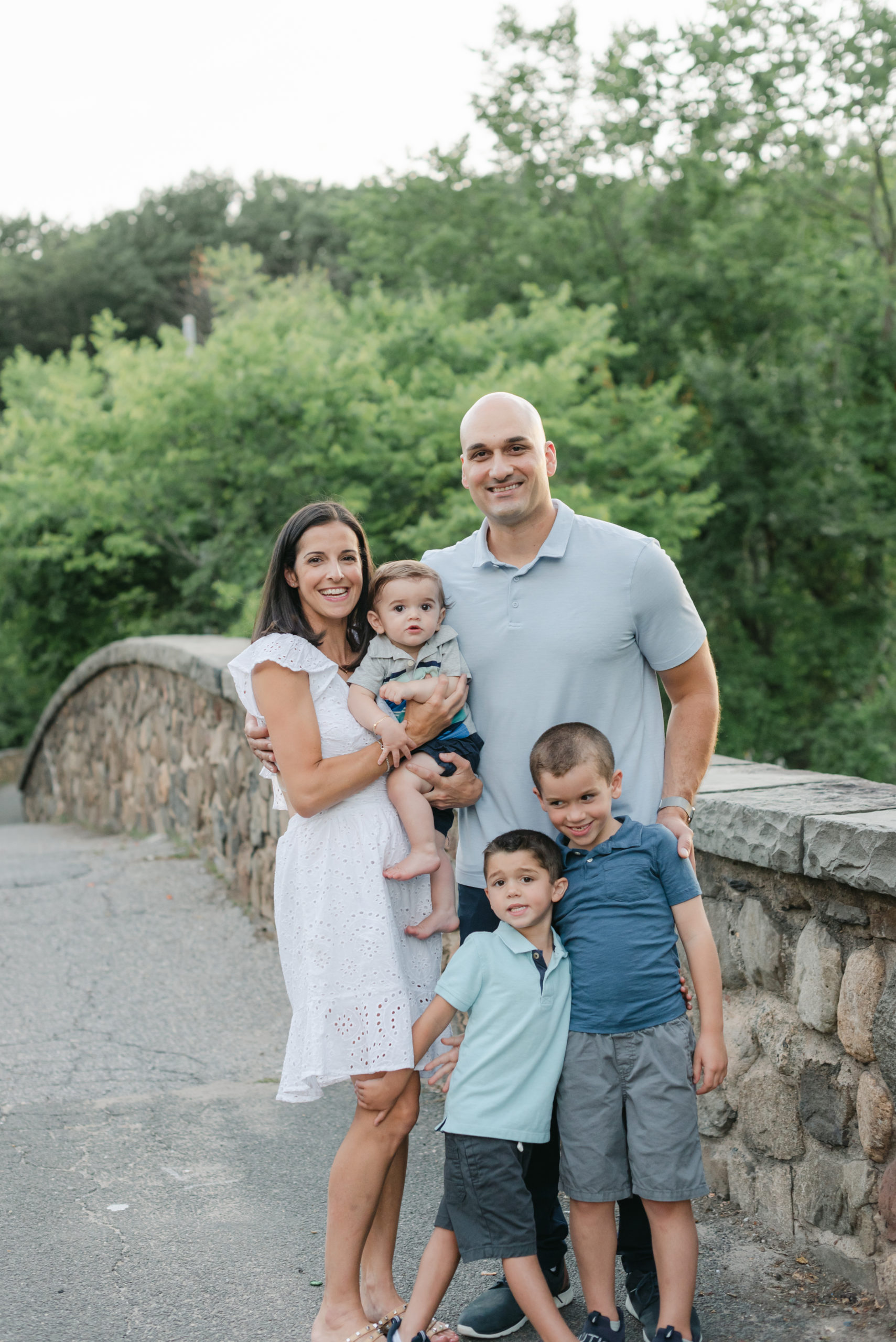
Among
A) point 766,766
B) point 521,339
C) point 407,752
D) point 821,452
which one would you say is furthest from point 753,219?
point 407,752

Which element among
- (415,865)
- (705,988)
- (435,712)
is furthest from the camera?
(415,865)

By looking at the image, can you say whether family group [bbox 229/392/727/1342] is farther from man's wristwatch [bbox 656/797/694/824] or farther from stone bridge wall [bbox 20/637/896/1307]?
stone bridge wall [bbox 20/637/896/1307]

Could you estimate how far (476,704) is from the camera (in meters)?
2.68

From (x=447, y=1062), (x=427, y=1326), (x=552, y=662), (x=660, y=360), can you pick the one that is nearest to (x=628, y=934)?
(x=447, y=1062)

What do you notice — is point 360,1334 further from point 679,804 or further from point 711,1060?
point 679,804

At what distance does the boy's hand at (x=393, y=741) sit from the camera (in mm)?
2566

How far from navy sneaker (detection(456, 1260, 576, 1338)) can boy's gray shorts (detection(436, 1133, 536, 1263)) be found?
0.30 meters

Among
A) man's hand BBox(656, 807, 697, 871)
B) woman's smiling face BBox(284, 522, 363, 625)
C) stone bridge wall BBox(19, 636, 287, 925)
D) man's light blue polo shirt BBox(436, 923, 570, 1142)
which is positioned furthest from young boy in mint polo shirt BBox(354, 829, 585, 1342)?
stone bridge wall BBox(19, 636, 287, 925)

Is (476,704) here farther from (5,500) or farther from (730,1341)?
(5,500)

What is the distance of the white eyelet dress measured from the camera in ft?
8.41

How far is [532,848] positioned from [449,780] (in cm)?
24

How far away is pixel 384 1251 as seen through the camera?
2.74 m

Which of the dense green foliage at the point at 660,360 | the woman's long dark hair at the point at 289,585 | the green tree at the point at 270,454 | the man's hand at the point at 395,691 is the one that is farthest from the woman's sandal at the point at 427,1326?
the dense green foliage at the point at 660,360

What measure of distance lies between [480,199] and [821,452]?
252 inches
